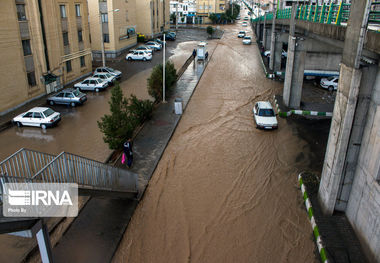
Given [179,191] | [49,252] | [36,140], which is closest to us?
[49,252]

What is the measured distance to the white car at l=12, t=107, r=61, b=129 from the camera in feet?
61.8

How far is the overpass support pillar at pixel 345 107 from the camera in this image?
30.3ft

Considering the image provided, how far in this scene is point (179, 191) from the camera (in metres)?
12.9

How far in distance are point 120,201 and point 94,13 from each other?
35069 mm

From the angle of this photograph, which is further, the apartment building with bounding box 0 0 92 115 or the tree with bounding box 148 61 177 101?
the tree with bounding box 148 61 177 101

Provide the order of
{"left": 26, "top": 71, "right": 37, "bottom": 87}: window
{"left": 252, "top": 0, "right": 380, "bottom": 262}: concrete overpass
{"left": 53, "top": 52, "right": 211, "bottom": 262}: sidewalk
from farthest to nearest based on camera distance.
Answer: {"left": 26, "top": 71, "right": 37, "bottom": 87}: window → {"left": 53, "top": 52, "right": 211, "bottom": 262}: sidewalk → {"left": 252, "top": 0, "right": 380, "bottom": 262}: concrete overpass

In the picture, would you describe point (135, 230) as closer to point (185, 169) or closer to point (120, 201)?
point (120, 201)

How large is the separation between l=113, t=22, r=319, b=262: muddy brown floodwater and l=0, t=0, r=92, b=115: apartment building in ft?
38.7

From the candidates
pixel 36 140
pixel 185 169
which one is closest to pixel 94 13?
pixel 36 140

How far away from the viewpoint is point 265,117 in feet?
63.5

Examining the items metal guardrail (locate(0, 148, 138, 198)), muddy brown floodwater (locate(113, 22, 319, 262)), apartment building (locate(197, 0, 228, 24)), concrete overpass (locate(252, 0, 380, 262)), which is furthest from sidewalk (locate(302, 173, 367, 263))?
apartment building (locate(197, 0, 228, 24))

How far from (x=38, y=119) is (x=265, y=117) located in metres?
13.6

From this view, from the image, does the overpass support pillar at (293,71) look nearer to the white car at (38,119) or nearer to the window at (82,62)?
the white car at (38,119)

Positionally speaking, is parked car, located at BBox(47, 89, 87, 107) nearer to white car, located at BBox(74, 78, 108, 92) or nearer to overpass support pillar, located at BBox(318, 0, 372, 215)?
white car, located at BBox(74, 78, 108, 92)
